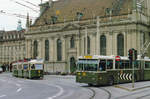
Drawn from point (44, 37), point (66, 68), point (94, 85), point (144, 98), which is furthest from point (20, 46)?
point (144, 98)

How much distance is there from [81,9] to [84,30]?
6.74 m

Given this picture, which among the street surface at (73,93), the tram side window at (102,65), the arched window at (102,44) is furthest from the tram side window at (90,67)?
the arched window at (102,44)

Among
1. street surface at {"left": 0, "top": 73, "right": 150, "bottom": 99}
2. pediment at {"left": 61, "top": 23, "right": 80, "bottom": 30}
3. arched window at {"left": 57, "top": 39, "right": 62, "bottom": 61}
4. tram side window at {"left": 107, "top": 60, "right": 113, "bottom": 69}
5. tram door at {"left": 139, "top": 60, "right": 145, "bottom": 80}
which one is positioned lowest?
street surface at {"left": 0, "top": 73, "right": 150, "bottom": 99}

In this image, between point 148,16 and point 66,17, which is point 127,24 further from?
point 66,17

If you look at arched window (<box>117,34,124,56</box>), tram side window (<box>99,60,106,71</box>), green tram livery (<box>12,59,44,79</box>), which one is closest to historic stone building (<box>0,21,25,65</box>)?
arched window (<box>117,34,124,56</box>)

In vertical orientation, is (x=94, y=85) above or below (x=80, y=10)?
below

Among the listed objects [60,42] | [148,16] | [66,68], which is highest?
[148,16]

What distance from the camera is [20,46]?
92.6m

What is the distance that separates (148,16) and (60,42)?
2011cm

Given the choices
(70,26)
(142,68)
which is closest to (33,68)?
(142,68)

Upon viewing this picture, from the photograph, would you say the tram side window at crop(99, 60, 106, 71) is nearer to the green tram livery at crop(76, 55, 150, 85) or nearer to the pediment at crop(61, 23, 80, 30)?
the green tram livery at crop(76, 55, 150, 85)

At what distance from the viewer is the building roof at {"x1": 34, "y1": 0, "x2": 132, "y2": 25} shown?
6056cm

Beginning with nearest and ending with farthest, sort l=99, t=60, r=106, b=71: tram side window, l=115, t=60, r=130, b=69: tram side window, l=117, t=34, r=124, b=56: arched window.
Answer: l=99, t=60, r=106, b=71: tram side window
l=115, t=60, r=130, b=69: tram side window
l=117, t=34, r=124, b=56: arched window

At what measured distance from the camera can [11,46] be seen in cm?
9556
